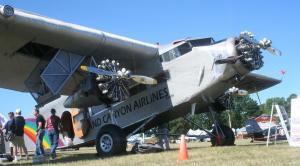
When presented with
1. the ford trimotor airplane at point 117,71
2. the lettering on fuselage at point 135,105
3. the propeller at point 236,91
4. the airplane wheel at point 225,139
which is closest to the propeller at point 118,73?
the ford trimotor airplane at point 117,71

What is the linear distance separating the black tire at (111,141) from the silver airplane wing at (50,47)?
8.59 ft

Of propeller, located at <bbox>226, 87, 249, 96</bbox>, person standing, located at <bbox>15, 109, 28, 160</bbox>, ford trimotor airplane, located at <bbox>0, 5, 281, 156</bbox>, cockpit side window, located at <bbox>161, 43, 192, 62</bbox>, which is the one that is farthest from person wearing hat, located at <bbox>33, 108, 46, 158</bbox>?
propeller, located at <bbox>226, 87, 249, 96</bbox>

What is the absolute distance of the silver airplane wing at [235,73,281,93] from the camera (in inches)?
755

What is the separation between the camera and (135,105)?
1712 cm

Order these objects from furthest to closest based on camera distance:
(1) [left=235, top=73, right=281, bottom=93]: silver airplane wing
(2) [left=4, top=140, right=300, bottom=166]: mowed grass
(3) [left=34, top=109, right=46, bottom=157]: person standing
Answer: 1. (1) [left=235, top=73, right=281, bottom=93]: silver airplane wing
2. (3) [left=34, top=109, right=46, bottom=157]: person standing
3. (2) [left=4, top=140, right=300, bottom=166]: mowed grass

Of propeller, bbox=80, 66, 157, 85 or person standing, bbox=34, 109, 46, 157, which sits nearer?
propeller, bbox=80, 66, 157, 85

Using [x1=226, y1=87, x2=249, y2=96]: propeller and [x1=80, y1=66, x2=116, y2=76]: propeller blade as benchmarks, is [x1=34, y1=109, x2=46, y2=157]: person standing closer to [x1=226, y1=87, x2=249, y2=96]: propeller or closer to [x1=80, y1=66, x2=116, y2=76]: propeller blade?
[x1=80, y1=66, x2=116, y2=76]: propeller blade

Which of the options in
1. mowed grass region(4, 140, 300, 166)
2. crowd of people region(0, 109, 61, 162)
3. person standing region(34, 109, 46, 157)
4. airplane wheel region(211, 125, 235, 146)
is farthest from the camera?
airplane wheel region(211, 125, 235, 146)

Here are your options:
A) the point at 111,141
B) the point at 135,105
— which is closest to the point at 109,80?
the point at 111,141

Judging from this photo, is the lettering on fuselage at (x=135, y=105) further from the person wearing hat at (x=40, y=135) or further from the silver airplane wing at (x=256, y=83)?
the silver airplane wing at (x=256, y=83)

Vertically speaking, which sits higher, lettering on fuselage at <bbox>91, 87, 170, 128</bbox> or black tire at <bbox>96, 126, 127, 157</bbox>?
lettering on fuselage at <bbox>91, 87, 170, 128</bbox>

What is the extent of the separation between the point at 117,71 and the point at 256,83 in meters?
7.61

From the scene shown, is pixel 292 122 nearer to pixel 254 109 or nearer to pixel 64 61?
pixel 64 61

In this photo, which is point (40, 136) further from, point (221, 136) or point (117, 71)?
point (221, 136)
